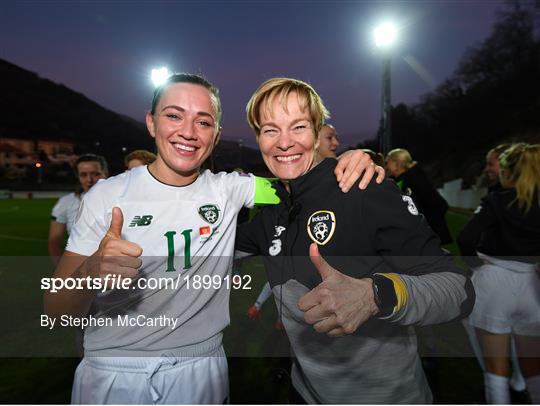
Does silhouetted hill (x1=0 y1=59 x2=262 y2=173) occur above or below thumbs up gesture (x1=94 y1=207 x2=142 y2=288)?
above

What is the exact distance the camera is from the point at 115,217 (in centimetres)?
147

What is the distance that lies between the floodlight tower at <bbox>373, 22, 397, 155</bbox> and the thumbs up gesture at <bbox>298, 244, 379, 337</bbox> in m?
7.06

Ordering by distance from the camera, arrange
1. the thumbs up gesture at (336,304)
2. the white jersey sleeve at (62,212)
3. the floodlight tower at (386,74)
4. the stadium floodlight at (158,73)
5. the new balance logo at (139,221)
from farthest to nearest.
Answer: the floodlight tower at (386,74)
the stadium floodlight at (158,73)
the white jersey sleeve at (62,212)
the new balance logo at (139,221)
the thumbs up gesture at (336,304)

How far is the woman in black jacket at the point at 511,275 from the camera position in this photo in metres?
2.69

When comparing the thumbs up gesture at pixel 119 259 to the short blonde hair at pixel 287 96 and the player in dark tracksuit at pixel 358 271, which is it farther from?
the short blonde hair at pixel 287 96

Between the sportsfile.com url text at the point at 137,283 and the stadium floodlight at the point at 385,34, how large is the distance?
821 centimetres

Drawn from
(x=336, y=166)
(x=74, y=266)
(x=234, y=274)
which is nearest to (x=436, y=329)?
(x=234, y=274)

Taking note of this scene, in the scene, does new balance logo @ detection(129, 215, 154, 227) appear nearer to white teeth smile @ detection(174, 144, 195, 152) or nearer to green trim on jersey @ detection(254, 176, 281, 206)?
white teeth smile @ detection(174, 144, 195, 152)

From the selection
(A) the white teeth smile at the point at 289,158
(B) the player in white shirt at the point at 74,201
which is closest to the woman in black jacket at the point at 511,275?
(A) the white teeth smile at the point at 289,158

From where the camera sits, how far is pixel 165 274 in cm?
174

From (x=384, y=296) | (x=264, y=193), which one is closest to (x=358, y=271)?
(x=384, y=296)

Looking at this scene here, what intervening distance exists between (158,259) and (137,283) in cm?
14

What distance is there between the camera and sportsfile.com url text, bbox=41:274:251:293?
143 centimetres

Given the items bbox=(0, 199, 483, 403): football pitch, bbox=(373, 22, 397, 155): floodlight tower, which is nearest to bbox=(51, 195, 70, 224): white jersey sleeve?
bbox=(0, 199, 483, 403): football pitch
